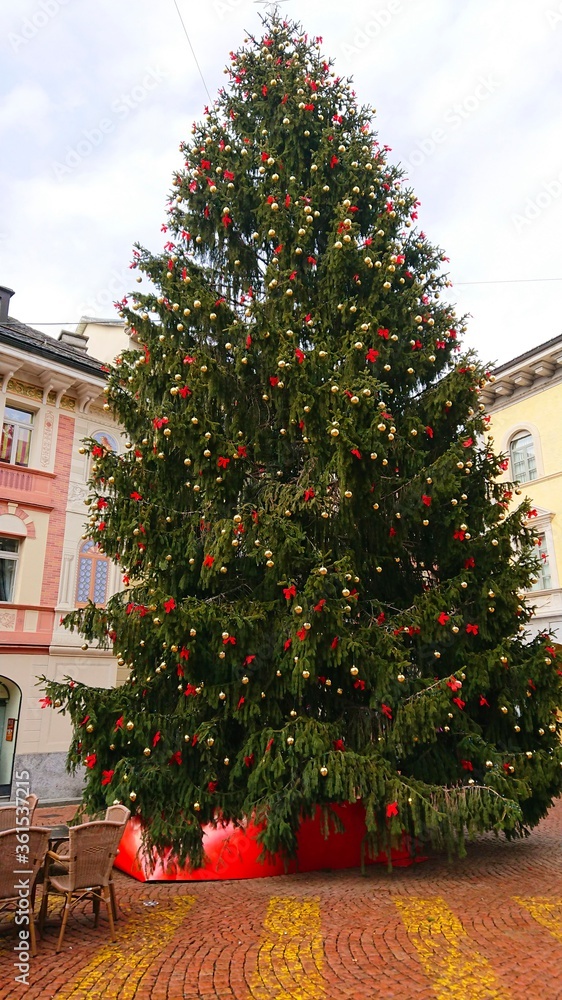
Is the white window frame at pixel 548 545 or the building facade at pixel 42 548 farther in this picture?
the white window frame at pixel 548 545

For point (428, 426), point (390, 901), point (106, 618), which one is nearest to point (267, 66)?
point (428, 426)

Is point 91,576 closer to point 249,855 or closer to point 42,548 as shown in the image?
point 42,548

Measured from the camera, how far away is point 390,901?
696 centimetres

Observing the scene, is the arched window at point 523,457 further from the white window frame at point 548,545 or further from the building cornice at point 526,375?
the white window frame at point 548,545

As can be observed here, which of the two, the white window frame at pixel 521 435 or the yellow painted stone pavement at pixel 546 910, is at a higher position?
the white window frame at pixel 521 435

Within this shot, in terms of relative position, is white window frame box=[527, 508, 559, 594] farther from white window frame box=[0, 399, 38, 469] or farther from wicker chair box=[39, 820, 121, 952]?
wicker chair box=[39, 820, 121, 952]

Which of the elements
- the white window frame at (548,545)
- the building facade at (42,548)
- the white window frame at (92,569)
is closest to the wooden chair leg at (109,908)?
the building facade at (42,548)

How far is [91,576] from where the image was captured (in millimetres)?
17703

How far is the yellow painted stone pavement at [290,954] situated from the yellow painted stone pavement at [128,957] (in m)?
0.89

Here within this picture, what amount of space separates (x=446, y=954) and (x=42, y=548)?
13.9 meters

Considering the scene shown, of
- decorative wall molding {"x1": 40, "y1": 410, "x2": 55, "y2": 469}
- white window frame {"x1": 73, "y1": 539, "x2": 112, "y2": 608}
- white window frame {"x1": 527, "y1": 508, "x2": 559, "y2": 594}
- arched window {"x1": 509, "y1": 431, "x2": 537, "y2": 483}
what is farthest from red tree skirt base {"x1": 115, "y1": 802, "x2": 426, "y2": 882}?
arched window {"x1": 509, "y1": 431, "x2": 537, "y2": 483}

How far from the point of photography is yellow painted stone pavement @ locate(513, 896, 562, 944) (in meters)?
6.16

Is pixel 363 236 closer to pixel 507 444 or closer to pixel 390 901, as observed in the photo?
pixel 390 901

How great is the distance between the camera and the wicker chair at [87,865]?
5.93 meters
